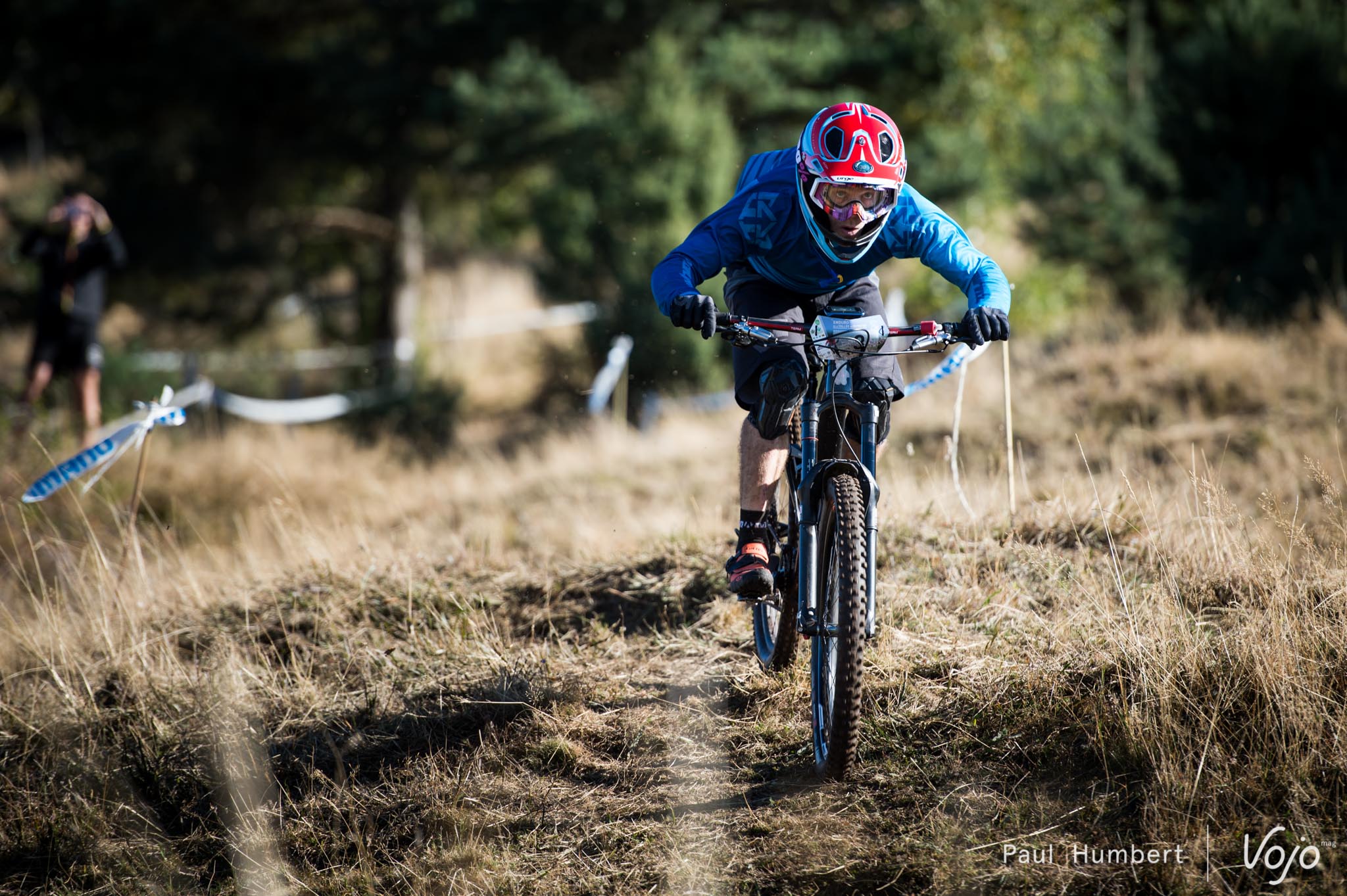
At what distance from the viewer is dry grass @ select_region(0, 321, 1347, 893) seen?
10.2 feet

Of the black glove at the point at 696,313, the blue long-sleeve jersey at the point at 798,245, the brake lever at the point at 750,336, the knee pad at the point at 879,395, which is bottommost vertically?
the knee pad at the point at 879,395

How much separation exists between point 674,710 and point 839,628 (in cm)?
112

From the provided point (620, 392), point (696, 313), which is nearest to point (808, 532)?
point (696, 313)

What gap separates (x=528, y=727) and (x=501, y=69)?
36.6 ft

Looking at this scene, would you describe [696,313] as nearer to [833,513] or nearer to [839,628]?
[833,513]

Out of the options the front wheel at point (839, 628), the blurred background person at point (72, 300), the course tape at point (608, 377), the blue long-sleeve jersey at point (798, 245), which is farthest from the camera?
the course tape at point (608, 377)

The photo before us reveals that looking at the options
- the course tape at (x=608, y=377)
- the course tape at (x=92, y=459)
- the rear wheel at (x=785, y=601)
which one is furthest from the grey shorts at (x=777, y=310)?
the course tape at (x=608, y=377)

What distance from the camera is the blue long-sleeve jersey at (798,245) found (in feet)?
12.2

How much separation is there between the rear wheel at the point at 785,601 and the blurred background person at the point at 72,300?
309 inches

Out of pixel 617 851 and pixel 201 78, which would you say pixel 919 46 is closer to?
pixel 201 78

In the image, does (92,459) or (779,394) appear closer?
(779,394)

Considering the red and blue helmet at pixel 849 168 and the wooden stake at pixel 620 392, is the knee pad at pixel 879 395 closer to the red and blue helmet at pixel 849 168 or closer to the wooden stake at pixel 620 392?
the red and blue helmet at pixel 849 168

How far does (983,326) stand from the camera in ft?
10.9

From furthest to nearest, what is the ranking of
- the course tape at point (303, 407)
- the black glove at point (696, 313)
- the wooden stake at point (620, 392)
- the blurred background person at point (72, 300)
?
the course tape at point (303, 407), the wooden stake at point (620, 392), the blurred background person at point (72, 300), the black glove at point (696, 313)
